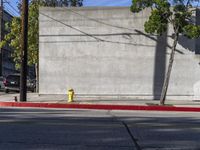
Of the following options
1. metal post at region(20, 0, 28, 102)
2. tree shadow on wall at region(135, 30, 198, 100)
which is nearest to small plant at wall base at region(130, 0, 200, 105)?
tree shadow on wall at region(135, 30, 198, 100)

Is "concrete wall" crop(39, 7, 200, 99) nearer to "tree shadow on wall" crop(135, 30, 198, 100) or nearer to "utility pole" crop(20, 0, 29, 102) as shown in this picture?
"tree shadow on wall" crop(135, 30, 198, 100)

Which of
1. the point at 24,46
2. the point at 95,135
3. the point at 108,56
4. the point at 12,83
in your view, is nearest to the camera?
the point at 95,135

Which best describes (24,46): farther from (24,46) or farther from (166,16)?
(166,16)

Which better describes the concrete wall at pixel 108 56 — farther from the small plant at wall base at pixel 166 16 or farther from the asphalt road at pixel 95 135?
the asphalt road at pixel 95 135

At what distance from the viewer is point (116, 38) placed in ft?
98.4

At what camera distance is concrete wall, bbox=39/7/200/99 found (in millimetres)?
29750

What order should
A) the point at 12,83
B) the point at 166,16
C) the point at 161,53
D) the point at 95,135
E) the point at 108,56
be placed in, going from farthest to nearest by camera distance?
the point at 12,83 < the point at 108,56 < the point at 161,53 < the point at 166,16 < the point at 95,135

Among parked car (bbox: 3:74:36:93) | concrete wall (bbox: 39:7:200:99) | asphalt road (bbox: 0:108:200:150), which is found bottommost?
parked car (bbox: 3:74:36:93)

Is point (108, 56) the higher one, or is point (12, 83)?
point (108, 56)

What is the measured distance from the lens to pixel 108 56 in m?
30.0

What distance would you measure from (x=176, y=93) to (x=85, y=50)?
5.56m

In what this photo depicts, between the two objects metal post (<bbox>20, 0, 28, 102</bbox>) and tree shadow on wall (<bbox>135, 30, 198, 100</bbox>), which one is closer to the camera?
metal post (<bbox>20, 0, 28, 102</bbox>)

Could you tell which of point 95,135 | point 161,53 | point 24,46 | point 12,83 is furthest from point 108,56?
point 95,135

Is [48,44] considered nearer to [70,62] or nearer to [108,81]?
[70,62]
